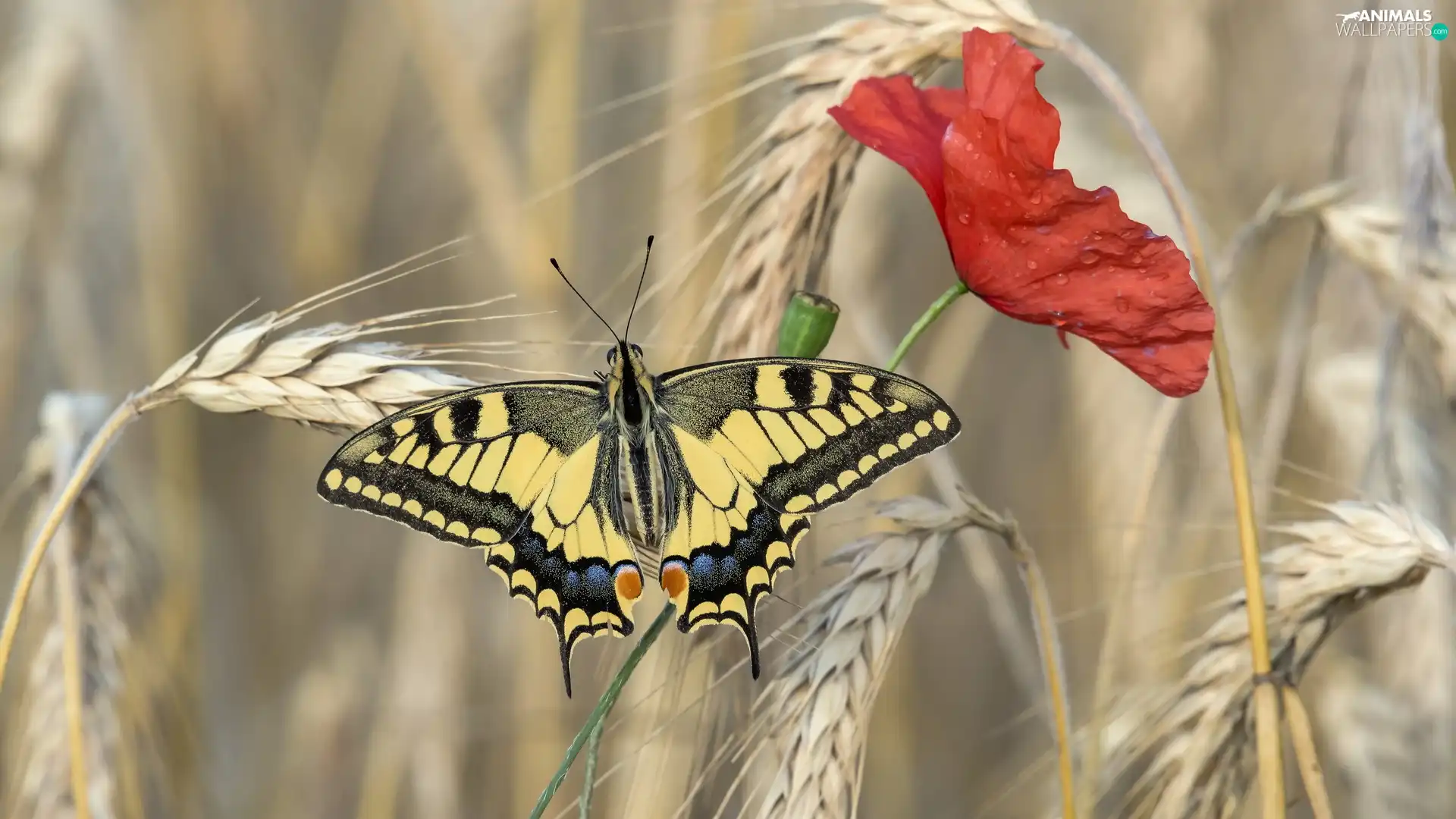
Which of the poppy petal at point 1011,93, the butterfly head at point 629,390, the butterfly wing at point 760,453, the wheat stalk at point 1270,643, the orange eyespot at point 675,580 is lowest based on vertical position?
the wheat stalk at point 1270,643

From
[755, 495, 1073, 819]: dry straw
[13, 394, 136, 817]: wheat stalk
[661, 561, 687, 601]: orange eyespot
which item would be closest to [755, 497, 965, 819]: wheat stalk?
[755, 495, 1073, 819]: dry straw

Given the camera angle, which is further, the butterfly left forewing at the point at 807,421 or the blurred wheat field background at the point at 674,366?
the blurred wheat field background at the point at 674,366

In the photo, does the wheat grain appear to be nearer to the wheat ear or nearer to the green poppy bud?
the green poppy bud

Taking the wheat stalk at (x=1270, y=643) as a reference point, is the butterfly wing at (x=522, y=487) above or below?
above

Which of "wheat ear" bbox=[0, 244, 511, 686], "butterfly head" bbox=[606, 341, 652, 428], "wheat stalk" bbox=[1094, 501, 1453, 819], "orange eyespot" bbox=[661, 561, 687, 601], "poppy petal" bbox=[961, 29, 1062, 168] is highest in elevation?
"poppy petal" bbox=[961, 29, 1062, 168]

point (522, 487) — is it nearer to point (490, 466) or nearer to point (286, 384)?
point (490, 466)

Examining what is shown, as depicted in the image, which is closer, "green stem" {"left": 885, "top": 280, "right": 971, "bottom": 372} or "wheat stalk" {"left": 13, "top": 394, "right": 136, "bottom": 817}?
"green stem" {"left": 885, "top": 280, "right": 971, "bottom": 372}

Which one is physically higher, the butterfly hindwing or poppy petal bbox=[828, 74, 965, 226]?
poppy petal bbox=[828, 74, 965, 226]

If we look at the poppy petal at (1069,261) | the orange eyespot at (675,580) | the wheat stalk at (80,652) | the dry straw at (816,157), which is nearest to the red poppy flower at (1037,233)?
the poppy petal at (1069,261)

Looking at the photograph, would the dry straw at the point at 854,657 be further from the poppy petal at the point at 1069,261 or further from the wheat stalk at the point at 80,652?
the wheat stalk at the point at 80,652
